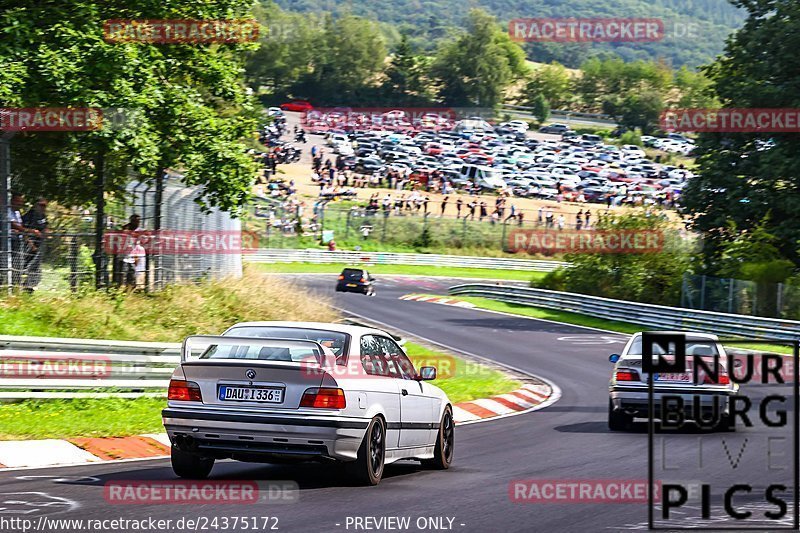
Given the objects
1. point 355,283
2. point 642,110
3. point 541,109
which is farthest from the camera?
point 642,110

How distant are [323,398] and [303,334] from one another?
108 cm

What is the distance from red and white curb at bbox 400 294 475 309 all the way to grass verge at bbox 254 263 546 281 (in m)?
10.7

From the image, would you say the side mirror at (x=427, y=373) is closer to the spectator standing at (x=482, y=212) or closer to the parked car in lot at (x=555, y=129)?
the spectator standing at (x=482, y=212)

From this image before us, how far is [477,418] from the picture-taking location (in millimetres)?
17484

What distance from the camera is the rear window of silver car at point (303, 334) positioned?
1000 cm

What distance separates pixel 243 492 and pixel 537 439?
6.08m

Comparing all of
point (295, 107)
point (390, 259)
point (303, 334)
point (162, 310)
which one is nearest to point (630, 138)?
point (295, 107)

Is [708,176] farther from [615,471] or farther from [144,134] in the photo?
[615,471]

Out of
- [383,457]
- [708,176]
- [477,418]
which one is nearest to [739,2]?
[708,176]

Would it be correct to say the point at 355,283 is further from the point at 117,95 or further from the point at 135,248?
the point at 117,95

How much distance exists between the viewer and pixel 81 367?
1499 cm

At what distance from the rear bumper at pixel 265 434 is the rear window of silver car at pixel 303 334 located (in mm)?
806

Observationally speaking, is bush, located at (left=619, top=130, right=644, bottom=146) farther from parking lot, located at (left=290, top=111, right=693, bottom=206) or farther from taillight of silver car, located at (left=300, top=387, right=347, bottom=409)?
taillight of silver car, located at (left=300, top=387, right=347, bottom=409)

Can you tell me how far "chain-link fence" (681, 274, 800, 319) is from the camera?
33.1 m
